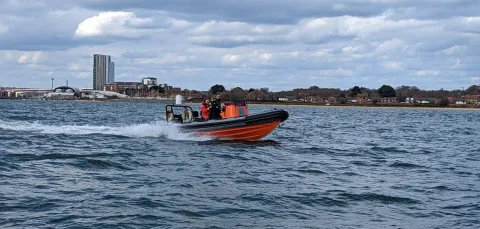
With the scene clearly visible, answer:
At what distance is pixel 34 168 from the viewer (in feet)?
57.4

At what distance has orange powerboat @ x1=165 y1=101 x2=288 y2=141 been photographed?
88.7 feet

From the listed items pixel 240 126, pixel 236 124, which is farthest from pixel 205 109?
pixel 240 126

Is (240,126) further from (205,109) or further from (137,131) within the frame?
(137,131)

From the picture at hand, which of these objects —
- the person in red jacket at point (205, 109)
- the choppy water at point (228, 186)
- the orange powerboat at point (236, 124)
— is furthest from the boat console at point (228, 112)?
the choppy water at point (228, 186)

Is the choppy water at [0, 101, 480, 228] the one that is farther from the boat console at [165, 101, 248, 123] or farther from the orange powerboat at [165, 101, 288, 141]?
the boat console at [165, 101, 248, 123]

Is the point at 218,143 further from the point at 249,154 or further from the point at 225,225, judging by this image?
the point at 225,225

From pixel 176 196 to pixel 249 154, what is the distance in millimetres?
9353

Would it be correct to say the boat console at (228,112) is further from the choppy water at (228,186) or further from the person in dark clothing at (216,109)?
the choppy water at (228,186)

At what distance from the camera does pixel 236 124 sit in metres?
27.0

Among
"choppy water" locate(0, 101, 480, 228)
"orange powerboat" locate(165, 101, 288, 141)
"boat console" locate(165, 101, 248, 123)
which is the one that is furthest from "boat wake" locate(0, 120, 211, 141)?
"choppy water" locate(0, 101, 480, 228)

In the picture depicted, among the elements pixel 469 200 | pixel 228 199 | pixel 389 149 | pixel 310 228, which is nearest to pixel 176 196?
pixel 228 199

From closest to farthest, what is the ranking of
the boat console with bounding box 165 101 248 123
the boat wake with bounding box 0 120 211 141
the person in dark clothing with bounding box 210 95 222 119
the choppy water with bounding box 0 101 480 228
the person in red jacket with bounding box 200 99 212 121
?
the choppy water with bounding box 0 101 480 228
the person in dark clothing with bounding box 210 95 222 119
the person in red jacket with bounding box 200 99 212 121
the boat console with bounding box 165 101 248 123
the boat wake with bounding box 0 120 211 141

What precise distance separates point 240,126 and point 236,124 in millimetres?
232

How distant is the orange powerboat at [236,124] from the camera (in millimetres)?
27047
